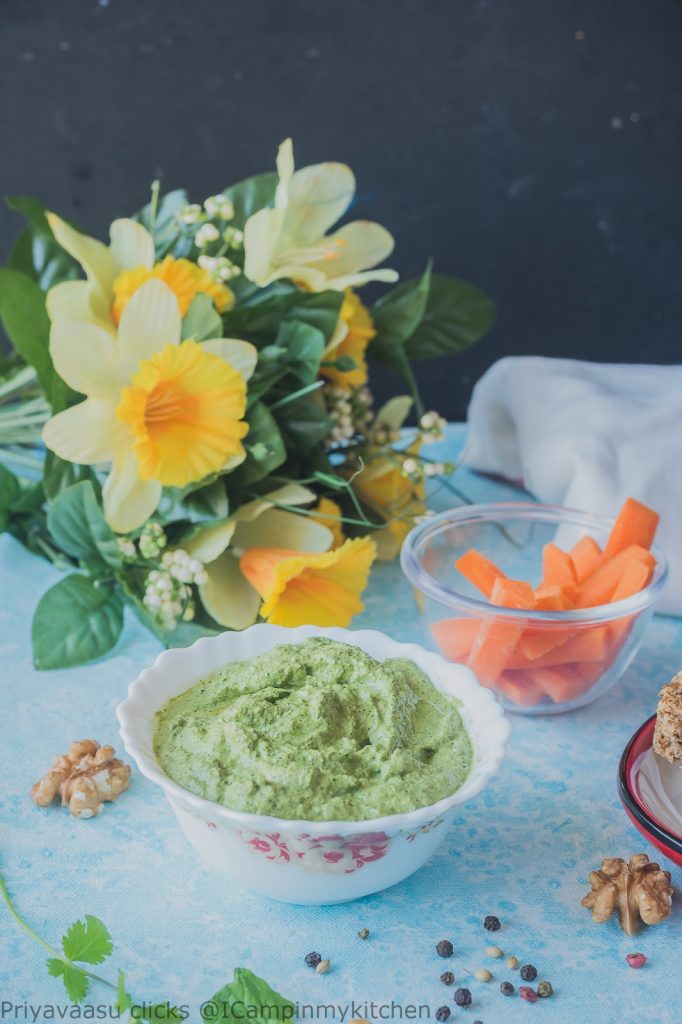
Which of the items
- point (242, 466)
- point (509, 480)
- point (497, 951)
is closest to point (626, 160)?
point (509, 480)

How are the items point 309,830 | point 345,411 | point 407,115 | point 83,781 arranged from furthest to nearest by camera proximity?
1. point 407,115
2. point 345,411
3. point 83,781
4. point 309,830

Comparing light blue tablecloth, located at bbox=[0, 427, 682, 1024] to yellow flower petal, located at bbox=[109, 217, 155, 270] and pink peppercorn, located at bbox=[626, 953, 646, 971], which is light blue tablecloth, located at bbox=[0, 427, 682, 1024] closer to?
pink peppercorn, located at bbox=[626, 953, 646, 971]

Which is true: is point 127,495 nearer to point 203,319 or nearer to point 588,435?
A: point 203,319

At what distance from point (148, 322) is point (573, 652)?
1.98ft

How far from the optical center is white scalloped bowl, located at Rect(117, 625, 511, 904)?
0.86 meters

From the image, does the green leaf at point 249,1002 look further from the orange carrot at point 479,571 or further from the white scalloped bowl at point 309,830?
the orange carrot at point 479,571

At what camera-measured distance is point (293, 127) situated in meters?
2.26

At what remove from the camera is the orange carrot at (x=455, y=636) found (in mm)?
1235

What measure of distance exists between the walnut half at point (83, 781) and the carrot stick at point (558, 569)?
1.73 feet

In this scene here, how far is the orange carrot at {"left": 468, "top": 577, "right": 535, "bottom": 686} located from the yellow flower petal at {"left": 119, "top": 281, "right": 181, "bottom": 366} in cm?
47

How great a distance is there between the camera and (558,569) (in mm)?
1303

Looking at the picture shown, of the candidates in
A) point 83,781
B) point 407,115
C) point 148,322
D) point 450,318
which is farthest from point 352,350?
point 407,115

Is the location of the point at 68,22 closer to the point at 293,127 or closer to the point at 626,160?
the point at 293,127

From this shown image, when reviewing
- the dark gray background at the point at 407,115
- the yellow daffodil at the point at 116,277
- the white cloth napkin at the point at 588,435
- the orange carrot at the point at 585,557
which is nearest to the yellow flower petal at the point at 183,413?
the yellow daffodil at the point at 116,277
